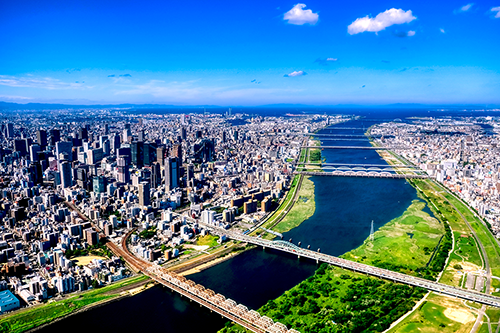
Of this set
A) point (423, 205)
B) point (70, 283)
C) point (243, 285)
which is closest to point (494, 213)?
point (423, 205)

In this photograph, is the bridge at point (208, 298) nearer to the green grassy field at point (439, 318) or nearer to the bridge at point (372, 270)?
the green grassy field at point (439, 318)

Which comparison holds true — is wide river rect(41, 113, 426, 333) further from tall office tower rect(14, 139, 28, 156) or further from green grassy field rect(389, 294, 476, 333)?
tall office tower rect(14, 139, 28, 156)

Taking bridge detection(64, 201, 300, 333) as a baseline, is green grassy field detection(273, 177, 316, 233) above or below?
above

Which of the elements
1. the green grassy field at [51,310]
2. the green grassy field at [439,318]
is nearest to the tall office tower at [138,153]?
the green grassy field at [51,310]

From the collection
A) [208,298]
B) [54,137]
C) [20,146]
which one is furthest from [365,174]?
[54,137]

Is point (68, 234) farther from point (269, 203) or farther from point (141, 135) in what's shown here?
point (141, 135)

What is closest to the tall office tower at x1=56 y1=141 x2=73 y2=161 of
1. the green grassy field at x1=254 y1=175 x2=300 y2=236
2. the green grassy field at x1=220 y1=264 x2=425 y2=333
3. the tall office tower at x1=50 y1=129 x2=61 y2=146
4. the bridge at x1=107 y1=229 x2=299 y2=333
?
the tall office tower at x1=50 y1=129 x2=61 y2=146

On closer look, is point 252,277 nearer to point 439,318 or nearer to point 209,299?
point 209,299
